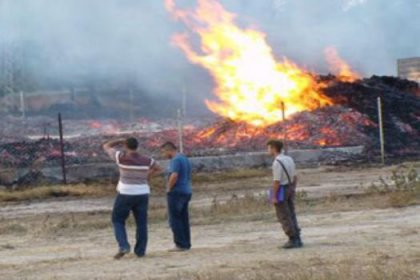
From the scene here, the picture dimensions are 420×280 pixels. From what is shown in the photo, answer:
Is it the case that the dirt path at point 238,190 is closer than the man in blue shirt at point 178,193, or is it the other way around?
the man in blue shirt at point 178,193

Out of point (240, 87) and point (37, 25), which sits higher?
point (37, 25)

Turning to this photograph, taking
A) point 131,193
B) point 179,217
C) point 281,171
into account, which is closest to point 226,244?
point 179,217

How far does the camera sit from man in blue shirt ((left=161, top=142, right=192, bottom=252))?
47.3ft

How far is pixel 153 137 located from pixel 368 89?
9.03 metres

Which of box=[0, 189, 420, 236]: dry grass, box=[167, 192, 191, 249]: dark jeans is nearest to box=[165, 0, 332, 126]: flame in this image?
box=[0, 189, 420, 236]: dry grass

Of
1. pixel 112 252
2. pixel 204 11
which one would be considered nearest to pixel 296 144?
pixel 204 11

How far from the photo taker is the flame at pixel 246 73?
36812 millimetres

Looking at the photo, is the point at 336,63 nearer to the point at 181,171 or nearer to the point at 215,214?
the point at 215,214

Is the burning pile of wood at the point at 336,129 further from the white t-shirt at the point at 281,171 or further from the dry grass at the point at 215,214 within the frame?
the white t-shirt at the point at 281,171

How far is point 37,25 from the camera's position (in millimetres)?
43312

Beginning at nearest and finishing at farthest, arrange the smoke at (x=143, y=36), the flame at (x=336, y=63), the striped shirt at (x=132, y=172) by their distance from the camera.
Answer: the striped shirt at (x=132, y=172), the smoke at (x=143, y=36), the flame at (x=336, y=63)

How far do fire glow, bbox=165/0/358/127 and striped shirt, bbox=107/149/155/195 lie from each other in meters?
21.3

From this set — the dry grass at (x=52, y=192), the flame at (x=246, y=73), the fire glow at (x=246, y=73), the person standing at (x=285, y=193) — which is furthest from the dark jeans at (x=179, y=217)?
the flame at (x=246, y=73)

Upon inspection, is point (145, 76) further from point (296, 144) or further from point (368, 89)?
point (296, 144)
